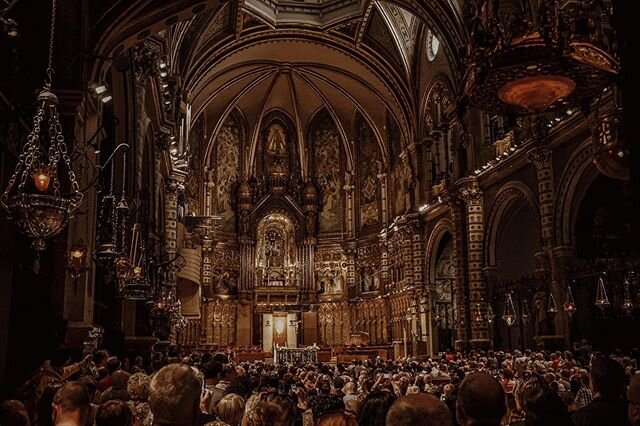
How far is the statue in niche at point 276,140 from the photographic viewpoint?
129ft

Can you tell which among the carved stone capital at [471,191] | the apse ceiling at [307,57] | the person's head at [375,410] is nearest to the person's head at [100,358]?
the person's head at [375,410]

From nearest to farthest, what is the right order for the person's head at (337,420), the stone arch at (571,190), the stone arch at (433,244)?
1. the person's head at (337,420)
2. the stone arch at (571,190)
3. the stone arch at (433,244)

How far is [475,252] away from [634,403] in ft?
65.8

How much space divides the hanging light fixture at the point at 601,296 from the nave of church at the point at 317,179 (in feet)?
0.22

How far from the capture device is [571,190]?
59.9ft

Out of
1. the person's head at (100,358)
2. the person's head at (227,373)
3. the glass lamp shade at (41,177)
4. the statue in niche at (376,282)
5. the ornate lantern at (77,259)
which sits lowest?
the person's head at (227,373)

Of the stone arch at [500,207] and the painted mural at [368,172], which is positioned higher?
the painted mural at [368,172]

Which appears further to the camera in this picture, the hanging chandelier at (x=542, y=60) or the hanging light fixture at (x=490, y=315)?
the hanging light fixture at (x=490, y=315)

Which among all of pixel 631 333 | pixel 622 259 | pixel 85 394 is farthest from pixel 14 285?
pixel 631 333

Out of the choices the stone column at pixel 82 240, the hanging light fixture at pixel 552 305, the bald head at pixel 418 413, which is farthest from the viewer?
the hanging light fixture at pixel 552 305

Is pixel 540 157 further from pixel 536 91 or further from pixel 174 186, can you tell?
pixel 174 186

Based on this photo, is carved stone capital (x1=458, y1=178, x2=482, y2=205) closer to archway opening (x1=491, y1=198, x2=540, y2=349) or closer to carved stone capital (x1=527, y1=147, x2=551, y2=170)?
archway opening (x1=491, y1=198, x2=540, y2=349)

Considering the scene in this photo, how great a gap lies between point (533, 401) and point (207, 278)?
32.5 metres

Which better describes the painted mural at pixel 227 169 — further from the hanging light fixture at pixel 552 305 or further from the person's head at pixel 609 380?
the person's head at pixel 609 380
